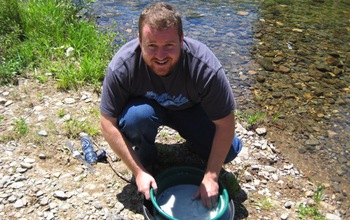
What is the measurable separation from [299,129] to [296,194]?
1.15 metres

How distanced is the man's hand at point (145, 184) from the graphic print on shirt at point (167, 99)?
1.74 ft

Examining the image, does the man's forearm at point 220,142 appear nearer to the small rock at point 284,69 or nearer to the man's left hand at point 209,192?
the man's left hand at point 209,192

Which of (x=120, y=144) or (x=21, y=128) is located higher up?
(x=120, y=144)

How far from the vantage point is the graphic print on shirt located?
271 centimetres

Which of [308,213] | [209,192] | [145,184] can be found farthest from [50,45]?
[308,213]

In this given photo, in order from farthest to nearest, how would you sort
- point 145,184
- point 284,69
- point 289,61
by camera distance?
1. point 289,61
2. point 284,69
3. point 145,184

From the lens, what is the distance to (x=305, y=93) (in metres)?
4.71

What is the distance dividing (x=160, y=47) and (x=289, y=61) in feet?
11.3

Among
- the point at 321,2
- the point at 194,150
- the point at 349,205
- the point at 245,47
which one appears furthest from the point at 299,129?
the point at 321,2

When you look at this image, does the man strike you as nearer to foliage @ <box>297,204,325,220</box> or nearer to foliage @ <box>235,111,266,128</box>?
foliage @ <box>297,204,325,220</box>

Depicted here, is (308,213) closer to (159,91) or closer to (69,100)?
(159,91)

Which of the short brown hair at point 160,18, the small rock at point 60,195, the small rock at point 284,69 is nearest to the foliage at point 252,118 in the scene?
the small rock at point 284,69

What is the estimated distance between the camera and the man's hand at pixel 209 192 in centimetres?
257

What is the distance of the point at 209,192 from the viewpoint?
8.41 ft
